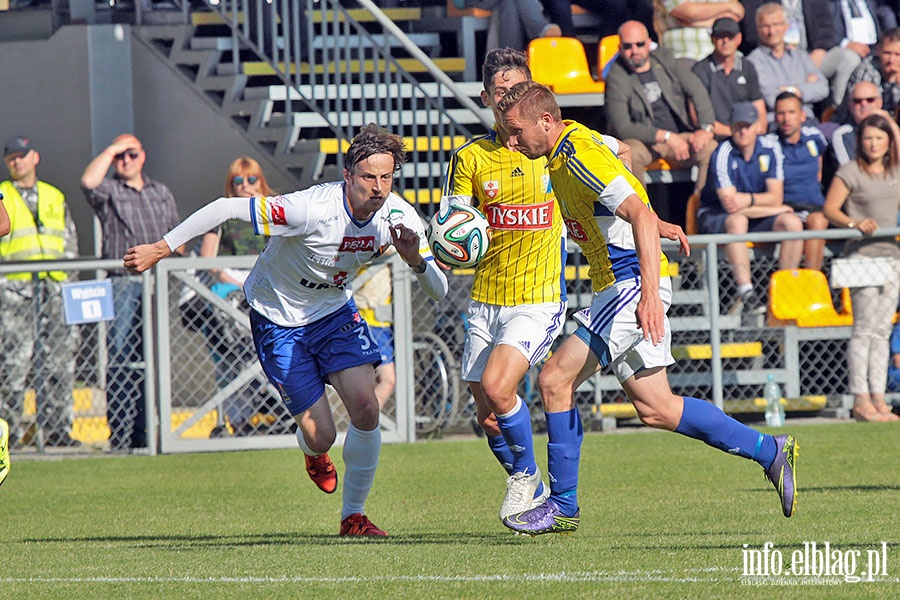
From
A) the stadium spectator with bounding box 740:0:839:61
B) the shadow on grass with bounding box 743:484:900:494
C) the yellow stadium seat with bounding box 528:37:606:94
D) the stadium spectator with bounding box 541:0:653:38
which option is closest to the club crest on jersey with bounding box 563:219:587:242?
the shadow on grass with bounding box 743:484:900:494

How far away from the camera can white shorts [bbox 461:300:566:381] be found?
279 inches

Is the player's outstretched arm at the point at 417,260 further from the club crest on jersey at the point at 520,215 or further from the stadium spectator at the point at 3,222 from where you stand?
the stadium spectator at the point at 3,222

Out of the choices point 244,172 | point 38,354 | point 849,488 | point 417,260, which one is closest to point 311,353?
point 417,260

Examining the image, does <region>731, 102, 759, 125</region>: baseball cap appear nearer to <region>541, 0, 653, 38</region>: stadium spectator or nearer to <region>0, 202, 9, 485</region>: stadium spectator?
<region>541, 0, 653, 38</region>: stadium spectator

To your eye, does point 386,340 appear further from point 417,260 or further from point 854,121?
point 417,260

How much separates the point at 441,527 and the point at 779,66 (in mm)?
8630

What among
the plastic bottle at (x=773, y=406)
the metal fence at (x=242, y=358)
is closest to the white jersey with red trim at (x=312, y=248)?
the metal fence at (x=242, y=358)

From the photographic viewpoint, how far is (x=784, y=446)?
6.55m

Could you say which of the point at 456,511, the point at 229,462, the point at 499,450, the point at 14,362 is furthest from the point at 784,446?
the point at 14,362

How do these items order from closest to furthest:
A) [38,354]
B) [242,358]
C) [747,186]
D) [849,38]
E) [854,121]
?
1. [38,354]
2. [242,358]
3. [747,186]
4. [854,121]
5. [849,38]

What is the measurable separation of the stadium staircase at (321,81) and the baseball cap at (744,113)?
7.43ft

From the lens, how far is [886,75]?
1442 cm

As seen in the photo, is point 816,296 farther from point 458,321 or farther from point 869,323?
point 458,321

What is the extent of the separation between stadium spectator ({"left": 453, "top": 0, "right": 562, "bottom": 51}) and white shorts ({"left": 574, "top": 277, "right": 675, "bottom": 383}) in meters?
8.83
